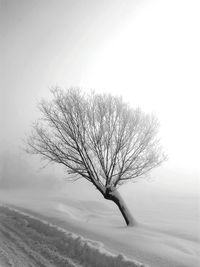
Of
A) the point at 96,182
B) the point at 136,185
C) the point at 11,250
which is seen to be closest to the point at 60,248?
the point at 11,250

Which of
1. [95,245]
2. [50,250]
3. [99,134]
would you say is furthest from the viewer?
[99,134]

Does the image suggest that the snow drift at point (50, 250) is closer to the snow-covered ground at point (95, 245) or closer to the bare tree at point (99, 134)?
the snow-covered ground at point (95, 245)

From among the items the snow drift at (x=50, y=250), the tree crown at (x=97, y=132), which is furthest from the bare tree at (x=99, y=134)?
the snow drift at (x=50, y=250)

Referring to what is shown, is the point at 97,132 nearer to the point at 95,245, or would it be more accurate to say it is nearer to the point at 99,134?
the point at 99,134

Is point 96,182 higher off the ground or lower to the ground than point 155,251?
higher

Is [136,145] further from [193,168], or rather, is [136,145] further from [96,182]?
[193,168]

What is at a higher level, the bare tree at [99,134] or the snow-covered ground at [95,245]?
the bare tree at [99,134]

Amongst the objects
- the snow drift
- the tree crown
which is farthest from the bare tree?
the snow drift

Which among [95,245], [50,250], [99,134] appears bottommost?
[50,250]

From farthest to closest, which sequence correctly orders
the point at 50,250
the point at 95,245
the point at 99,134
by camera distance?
the point at 99,134
the point at 95,245
the point at 50,250

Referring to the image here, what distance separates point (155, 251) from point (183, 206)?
2087 cm

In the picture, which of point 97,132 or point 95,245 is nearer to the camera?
point 95,245

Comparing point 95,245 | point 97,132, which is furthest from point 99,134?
point 95,245

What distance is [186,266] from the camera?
933 centimetres
